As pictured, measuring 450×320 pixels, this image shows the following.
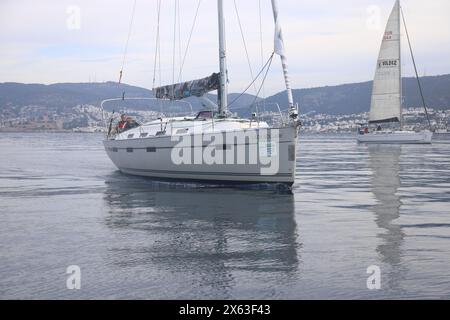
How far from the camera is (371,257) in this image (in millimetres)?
9844

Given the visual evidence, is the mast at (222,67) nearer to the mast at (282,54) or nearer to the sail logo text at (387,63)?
the mast at (282,54)

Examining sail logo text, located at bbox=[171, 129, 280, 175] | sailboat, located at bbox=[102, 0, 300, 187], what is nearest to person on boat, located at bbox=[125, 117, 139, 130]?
sailboat, located at bbox=[102, 0, 300, 187]

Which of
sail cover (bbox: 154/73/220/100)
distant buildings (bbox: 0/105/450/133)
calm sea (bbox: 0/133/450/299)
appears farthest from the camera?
distant buildings (bbox: 0/105/450/133)

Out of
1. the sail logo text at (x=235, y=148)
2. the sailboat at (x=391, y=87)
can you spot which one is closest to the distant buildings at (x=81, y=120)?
the sailboat at (x=391, y=87)

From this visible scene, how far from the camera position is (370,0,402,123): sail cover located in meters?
59.0

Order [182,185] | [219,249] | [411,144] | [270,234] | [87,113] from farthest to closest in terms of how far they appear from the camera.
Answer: [87,113] → [411,144] → [182,185] → [270,234] → [219,249]

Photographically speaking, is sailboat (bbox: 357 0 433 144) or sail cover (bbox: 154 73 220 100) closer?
sail cover (bbox: 154 73 220 100)

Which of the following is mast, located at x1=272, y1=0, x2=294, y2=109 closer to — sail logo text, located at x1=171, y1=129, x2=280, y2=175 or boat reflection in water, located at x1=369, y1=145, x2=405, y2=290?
sail logo text, located at x1=171, y1=129, x2=280, y2=175

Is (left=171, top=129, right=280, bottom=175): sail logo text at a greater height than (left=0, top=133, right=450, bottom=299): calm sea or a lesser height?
greater

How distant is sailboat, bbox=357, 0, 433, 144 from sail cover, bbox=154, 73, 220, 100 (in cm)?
3967

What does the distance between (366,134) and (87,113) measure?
138 meters

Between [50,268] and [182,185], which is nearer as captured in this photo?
[50,268]
